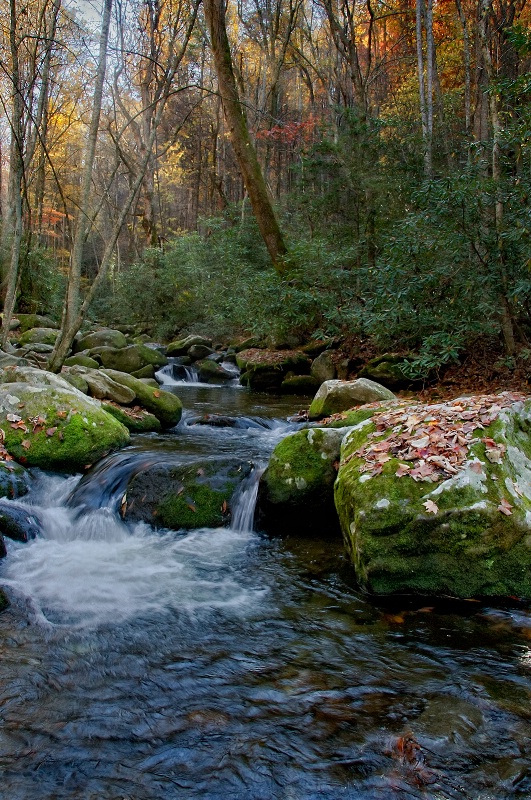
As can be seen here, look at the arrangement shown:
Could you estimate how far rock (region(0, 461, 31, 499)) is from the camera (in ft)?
19.1

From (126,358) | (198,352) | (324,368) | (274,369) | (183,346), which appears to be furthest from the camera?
(183,346)

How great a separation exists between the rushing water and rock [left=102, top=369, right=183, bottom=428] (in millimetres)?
4290

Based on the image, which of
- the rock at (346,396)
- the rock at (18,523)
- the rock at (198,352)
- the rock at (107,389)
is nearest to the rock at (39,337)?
the rock at (198,352)

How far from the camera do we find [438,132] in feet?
41.0

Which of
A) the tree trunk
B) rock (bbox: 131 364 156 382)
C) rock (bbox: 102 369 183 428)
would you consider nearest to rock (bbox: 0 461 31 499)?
rock (bbox: 102 369 183 428)

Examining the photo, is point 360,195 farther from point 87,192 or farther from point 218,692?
point 218,692

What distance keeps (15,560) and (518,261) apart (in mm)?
7788

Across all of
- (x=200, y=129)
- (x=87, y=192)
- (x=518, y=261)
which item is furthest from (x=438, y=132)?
(x=200, y=129)

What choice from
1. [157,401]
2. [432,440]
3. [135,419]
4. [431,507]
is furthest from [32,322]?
[431,507]

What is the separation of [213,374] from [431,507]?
1290cm

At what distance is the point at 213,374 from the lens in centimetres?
1633

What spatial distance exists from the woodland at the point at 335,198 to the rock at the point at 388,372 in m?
0.42

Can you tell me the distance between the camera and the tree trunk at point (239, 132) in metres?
12.1

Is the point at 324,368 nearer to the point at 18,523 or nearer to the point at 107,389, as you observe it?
the point at 107,389
